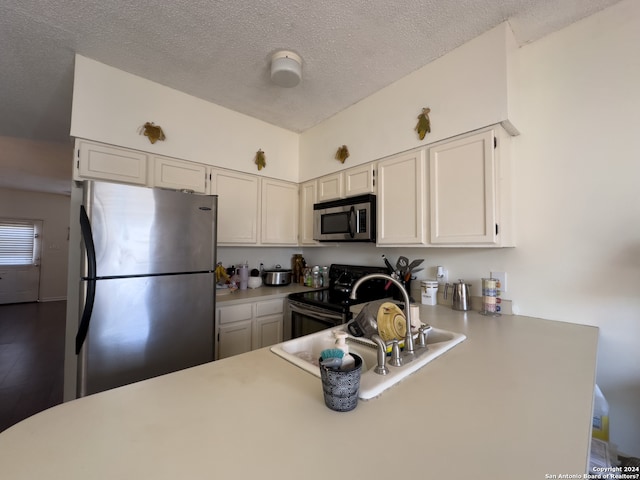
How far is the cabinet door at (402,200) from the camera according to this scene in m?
1.85

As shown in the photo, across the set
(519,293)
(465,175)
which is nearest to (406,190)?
(465,175)

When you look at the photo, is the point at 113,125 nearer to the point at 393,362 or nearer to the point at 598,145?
the point at 393,362

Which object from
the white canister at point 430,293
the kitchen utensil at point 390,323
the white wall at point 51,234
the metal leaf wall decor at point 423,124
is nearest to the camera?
the kitchen utensil at point 390,323

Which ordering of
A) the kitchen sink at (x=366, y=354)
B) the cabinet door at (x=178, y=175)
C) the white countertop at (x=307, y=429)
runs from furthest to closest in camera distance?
the cabinet door at (x=178, y=175) < the kitchen sink at (x=366, y=354) < the white countertop at (x=307, y=429)

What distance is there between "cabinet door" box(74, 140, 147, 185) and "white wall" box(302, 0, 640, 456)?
2.60 m

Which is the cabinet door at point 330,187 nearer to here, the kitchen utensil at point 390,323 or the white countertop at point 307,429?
the kitchen utensil at point 390,323

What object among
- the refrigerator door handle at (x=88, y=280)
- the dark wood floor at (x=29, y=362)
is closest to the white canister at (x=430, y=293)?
the refrigerator door handle at (x=88, y=280)

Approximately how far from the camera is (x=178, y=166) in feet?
7.12

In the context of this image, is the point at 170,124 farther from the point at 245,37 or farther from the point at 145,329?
the point at 145,329

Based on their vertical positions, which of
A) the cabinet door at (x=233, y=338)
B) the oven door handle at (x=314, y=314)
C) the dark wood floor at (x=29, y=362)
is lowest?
the dark wood floor at (x=29, y=362)

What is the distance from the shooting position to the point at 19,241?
579cm

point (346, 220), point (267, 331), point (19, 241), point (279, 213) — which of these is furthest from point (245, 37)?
point (19, 241)

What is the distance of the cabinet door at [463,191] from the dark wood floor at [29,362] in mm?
3361

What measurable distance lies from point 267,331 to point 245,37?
2.19m
